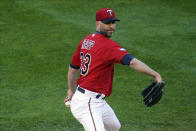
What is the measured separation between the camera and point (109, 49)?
554 centimetres

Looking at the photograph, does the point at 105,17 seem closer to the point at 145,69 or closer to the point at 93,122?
the point at 145,69

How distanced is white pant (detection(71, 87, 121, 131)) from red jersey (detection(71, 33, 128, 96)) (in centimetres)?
14

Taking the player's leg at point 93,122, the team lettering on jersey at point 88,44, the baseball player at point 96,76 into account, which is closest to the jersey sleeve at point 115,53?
the baseball player at point 96,76

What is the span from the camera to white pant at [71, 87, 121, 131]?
5703mm

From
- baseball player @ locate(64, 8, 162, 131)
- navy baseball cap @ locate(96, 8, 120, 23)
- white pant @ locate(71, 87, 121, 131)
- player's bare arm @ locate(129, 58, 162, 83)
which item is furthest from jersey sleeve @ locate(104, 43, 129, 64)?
white pant @ locate(71, 87, 121, 131)

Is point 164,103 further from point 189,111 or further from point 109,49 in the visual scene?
point 109,49

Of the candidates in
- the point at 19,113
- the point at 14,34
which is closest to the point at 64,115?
the point at 19,113

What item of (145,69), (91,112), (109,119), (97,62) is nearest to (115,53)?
(97,62)

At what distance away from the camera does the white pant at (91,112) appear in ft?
18.7

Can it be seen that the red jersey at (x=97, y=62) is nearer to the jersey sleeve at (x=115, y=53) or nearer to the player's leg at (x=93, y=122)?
the jersey sleeve at (x=115, y=53)

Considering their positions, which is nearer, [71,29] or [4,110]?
[4,110]

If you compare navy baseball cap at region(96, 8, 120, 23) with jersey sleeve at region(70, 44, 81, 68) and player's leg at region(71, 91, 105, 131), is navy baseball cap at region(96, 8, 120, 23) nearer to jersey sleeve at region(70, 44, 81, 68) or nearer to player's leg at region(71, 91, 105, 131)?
jersey sleeve at region(70, 44, 81, 68)

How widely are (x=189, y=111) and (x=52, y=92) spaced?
2919 millimetres

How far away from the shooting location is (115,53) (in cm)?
547
